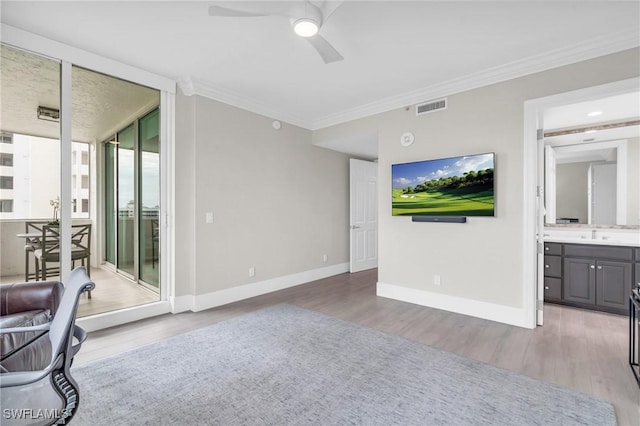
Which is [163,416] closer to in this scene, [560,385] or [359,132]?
[560,385]

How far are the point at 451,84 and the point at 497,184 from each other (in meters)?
1.33

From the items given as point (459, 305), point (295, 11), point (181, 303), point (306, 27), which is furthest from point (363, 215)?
point (295, 11)

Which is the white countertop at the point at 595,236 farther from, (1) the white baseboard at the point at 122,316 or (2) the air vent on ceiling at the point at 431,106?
(1) the white baseboard at the point at 122,316

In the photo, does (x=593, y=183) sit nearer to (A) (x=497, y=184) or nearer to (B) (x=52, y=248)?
(A) (x=497, y=184)

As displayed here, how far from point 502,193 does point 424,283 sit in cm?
145

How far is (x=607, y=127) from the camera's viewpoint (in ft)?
13.2

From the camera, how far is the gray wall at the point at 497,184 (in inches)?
122

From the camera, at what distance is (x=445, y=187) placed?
12.0 ft

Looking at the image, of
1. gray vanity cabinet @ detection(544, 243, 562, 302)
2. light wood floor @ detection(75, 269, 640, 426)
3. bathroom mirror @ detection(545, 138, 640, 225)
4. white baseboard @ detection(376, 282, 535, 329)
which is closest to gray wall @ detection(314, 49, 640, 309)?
white baseboard @ detection(376, 282, 535, 329)

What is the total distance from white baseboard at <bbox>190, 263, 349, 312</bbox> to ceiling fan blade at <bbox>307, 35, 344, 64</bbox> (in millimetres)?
3107

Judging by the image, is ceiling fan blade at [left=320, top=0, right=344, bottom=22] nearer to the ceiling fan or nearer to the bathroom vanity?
the ceiling fan

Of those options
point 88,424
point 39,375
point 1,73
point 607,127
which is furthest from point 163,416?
point 607,127

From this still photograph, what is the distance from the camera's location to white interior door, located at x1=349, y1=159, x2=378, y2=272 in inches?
236

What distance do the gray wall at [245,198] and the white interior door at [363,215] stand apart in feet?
1.42
